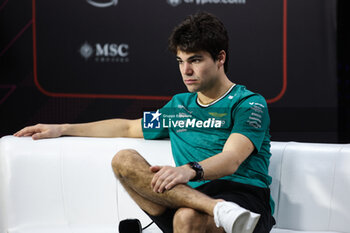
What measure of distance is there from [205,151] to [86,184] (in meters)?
0.69

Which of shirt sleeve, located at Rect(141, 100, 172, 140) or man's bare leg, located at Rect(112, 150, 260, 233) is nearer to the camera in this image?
man's bare leg, located at Rect(112, 150, 260, 233)

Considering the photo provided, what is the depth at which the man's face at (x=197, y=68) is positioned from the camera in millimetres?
2629

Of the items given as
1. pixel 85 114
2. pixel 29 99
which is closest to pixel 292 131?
pixel 85 114

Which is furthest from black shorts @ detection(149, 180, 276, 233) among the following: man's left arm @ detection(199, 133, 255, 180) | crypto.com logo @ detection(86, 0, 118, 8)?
crypto.com logo @ detection(86, 0, 118, 8)

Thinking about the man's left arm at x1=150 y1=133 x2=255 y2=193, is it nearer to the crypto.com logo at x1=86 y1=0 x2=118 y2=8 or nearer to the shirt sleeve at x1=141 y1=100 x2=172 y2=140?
the shirt sleeve at x1=141 y1=100 x2=172 y2=140

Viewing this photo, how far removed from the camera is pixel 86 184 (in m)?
3.02

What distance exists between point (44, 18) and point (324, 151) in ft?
6.47

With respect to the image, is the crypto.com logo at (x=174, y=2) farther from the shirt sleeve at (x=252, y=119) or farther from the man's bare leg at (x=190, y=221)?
the man's bare leg at (x=190, y=221)

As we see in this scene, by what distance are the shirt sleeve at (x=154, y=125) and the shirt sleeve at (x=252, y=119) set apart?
0.44 metres

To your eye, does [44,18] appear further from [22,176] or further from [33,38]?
[22,176]

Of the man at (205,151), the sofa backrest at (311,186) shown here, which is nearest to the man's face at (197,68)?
the man at (205,151)

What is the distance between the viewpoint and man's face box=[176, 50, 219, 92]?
2.63m

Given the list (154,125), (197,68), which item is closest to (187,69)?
(197,68)

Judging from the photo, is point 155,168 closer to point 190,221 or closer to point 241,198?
point 190,221
